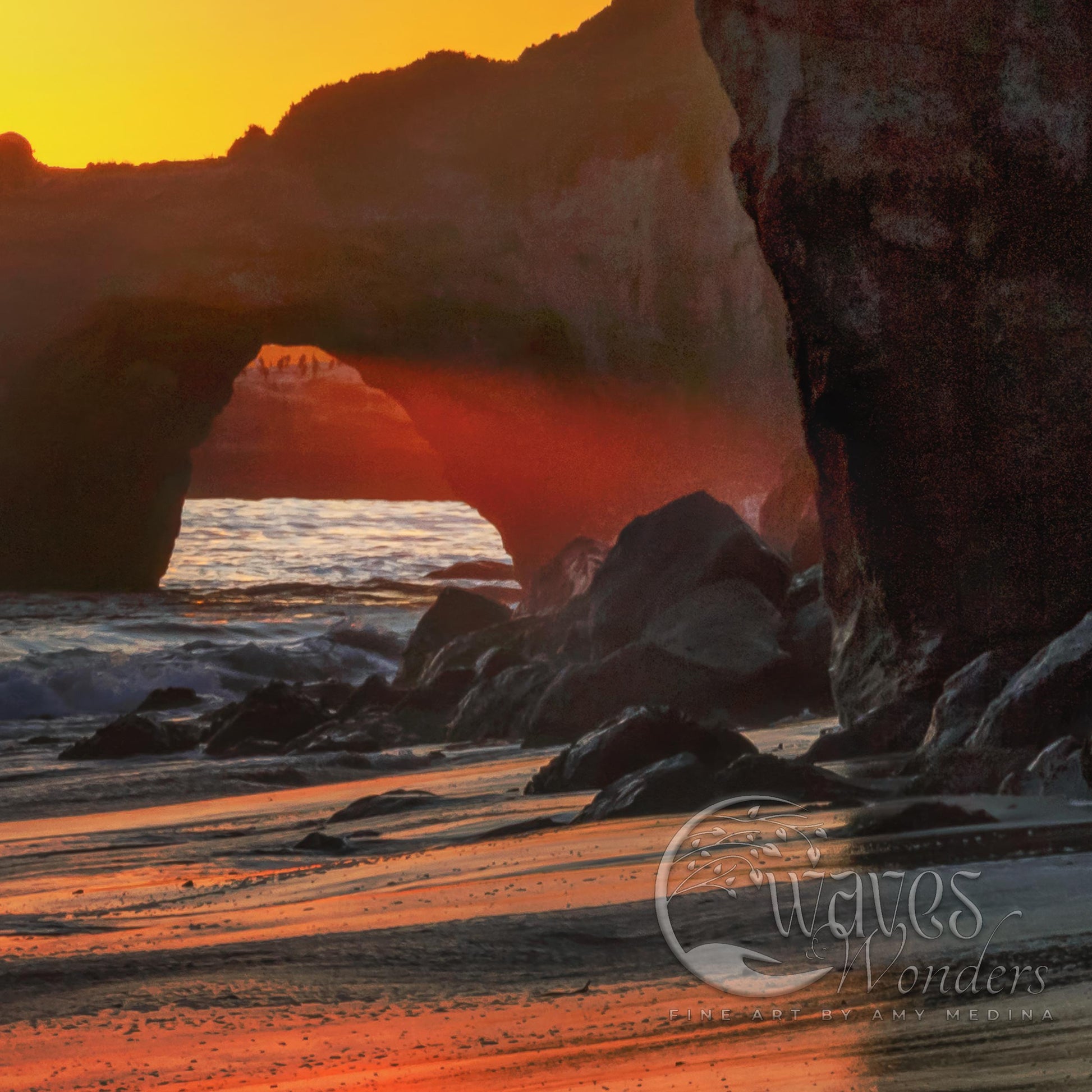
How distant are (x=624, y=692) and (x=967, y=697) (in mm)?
2487

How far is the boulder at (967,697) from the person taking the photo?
13.6 feet

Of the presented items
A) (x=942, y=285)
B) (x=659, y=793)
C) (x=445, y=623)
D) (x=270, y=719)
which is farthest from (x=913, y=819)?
(x=445, y=623)

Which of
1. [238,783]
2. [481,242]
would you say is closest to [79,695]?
[238,783]

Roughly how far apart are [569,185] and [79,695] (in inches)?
425

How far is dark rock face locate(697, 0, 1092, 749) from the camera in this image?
4.57m

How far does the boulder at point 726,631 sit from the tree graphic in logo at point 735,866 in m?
3.13

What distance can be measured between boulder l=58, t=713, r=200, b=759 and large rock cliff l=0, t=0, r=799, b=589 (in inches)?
478

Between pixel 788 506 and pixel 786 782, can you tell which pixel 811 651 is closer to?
pixel 786 782

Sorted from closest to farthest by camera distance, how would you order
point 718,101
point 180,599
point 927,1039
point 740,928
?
point 927,1039 < point 740,928 < point 718,101 < point 180,599

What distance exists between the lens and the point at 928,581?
16.0 feet

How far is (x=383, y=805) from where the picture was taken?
15.4 feet

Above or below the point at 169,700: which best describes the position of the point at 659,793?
above

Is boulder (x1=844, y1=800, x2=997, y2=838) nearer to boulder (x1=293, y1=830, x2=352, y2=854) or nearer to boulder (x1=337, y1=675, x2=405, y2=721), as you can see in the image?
boulder (x1=293, y1=830, x2=352, y2=854)

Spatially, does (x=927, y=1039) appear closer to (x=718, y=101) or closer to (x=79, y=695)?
(x=79, y=695)
